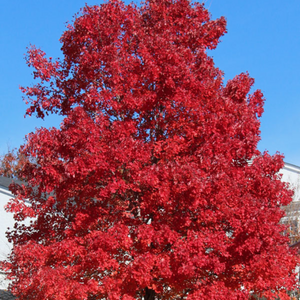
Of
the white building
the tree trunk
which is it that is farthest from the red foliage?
the tree trunk

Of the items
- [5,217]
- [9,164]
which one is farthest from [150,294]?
[9,164]

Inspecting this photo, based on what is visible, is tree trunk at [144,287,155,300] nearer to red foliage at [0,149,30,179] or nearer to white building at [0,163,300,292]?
white building at [0,163,300,292]

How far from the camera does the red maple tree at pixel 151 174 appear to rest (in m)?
7.80

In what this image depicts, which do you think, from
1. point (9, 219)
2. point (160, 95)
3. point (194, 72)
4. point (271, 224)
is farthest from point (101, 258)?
point (9, 219)

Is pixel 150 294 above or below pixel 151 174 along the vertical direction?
below

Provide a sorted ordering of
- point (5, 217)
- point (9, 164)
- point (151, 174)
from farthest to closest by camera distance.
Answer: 1. point (9, 164)
2. point (5, 217)
3. point (151, 174)

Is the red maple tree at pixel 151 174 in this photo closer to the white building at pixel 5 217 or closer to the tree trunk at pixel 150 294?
the tree trunk at pixel 150 294

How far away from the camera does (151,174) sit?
7.91 m

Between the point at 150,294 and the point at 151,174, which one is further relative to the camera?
the point at 150,294

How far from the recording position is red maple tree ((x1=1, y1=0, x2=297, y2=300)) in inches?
307

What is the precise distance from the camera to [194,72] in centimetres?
1004

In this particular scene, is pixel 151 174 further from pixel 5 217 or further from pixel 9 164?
pixel 9 164

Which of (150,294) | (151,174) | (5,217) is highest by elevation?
(5,217)

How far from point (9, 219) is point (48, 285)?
1531 centimetres
